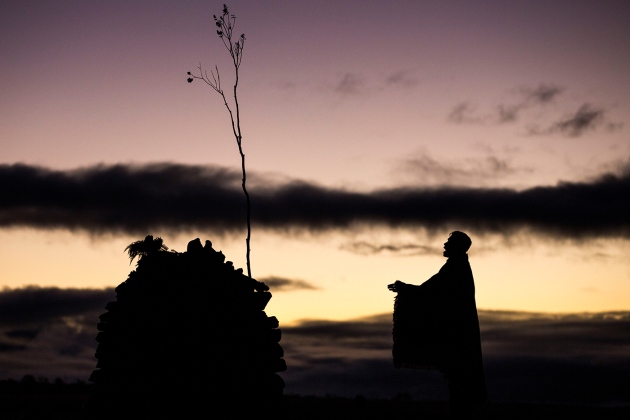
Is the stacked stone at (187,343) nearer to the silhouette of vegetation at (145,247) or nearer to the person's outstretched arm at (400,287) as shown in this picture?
the silhouette of vegetation at (145,247)

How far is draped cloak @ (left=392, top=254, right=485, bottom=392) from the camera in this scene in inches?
489

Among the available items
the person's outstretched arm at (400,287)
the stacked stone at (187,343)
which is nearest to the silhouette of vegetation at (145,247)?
the stacked stone at (187,343)

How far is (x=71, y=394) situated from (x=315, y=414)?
85.7ft

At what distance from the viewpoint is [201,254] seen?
15.4 m

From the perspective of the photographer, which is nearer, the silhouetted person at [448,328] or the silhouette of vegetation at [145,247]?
the silhouetted person at [448,328]

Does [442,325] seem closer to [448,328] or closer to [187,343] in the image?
[448,328]

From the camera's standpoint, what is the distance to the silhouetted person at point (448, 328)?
1238 centimetres

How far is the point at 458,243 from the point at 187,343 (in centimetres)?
551

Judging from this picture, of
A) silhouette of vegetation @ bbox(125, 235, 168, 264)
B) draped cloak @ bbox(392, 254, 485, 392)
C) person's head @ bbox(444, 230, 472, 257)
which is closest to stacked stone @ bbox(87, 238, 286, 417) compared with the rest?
silhouette of vegetation @ bbox(125, 235, 168, 264)

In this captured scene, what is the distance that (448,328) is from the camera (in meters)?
12.5

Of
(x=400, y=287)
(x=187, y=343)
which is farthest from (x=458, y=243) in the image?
(x=187, y=343)

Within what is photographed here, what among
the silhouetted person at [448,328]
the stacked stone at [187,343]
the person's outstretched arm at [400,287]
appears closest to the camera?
the silhouetted person at [448,328]

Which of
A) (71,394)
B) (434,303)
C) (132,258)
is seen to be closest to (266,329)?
(132,258)

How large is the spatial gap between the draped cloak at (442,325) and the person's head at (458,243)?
91mm
